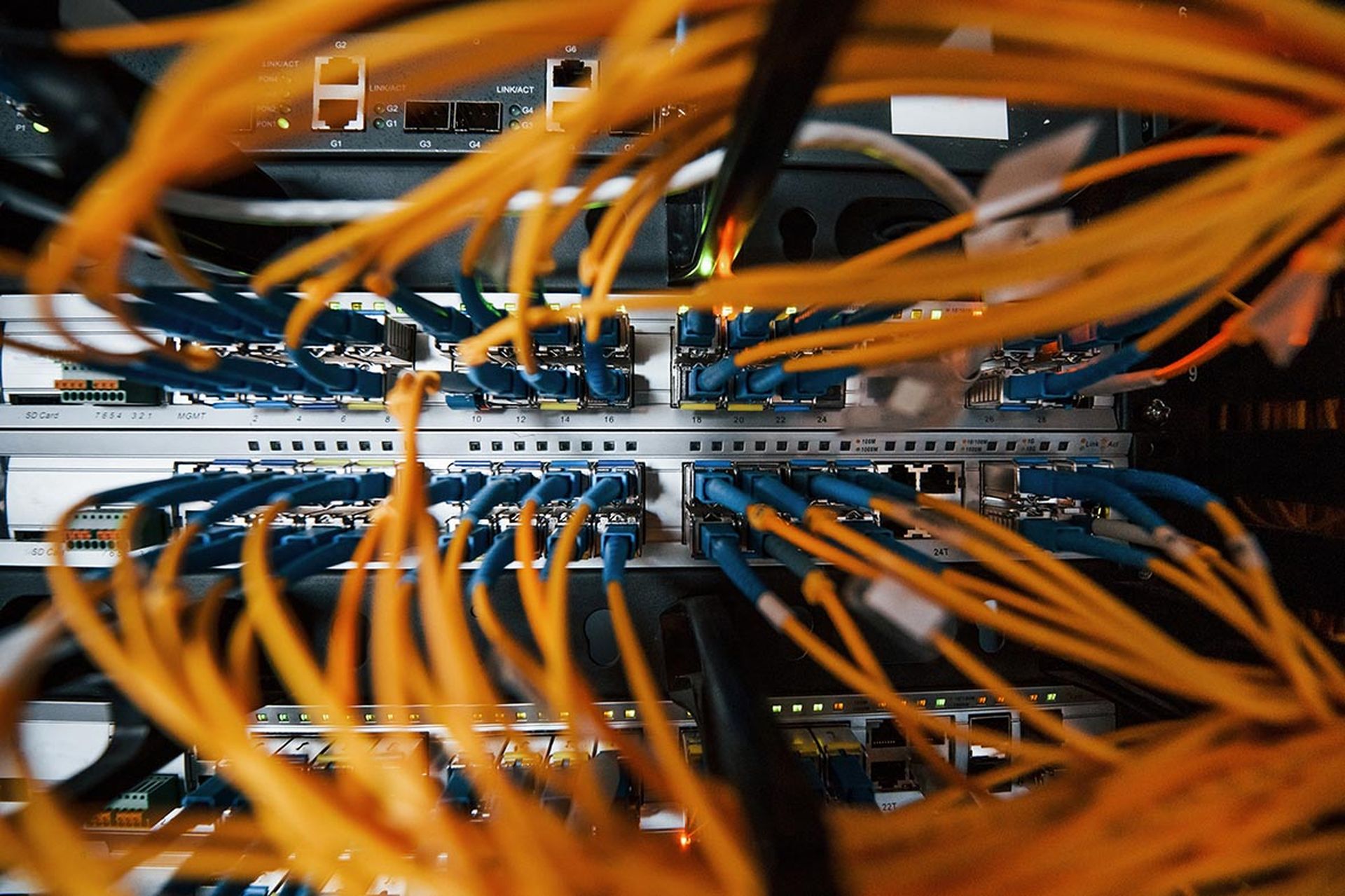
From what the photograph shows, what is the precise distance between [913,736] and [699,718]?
0.21 m

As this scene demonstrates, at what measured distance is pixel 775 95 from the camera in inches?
11.3

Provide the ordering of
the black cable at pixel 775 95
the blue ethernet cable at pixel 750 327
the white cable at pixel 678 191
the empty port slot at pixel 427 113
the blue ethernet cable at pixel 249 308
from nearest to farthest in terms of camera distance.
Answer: the black cable at pixel 775 95 < the white cable at pixel 678 191 < the blue ethernet cable at pixel 249 308 < the blue ethernet cable at pixel 750 327 < the empty port slot at pixel 427 113

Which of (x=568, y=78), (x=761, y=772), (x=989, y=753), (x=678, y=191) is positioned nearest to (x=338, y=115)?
(x=568, y=78)

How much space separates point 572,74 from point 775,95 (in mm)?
599

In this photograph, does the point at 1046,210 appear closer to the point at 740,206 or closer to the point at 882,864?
the point at 740,206

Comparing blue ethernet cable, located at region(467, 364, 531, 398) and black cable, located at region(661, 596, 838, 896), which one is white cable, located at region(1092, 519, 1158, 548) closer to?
black cable, located at region(661, 596, 838, 896)

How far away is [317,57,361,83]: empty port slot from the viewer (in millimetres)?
678

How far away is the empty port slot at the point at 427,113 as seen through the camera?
0.76 m

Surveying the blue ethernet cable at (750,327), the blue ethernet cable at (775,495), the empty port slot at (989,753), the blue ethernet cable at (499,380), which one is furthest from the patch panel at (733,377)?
the empty port slot at (989,753)

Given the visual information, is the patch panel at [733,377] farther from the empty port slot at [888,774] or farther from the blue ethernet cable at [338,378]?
the empty port slot at [888,774]

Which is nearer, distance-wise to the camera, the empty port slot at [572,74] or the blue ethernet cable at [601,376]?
the blue ethernet cable at [601,376]

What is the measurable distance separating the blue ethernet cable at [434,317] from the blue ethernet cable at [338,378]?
109 millimetres

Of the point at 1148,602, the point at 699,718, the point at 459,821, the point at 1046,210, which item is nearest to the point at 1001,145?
the point at 1046,210

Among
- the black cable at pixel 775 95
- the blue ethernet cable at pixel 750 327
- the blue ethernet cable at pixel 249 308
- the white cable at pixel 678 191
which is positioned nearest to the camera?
the black cable at pixel 775 95
